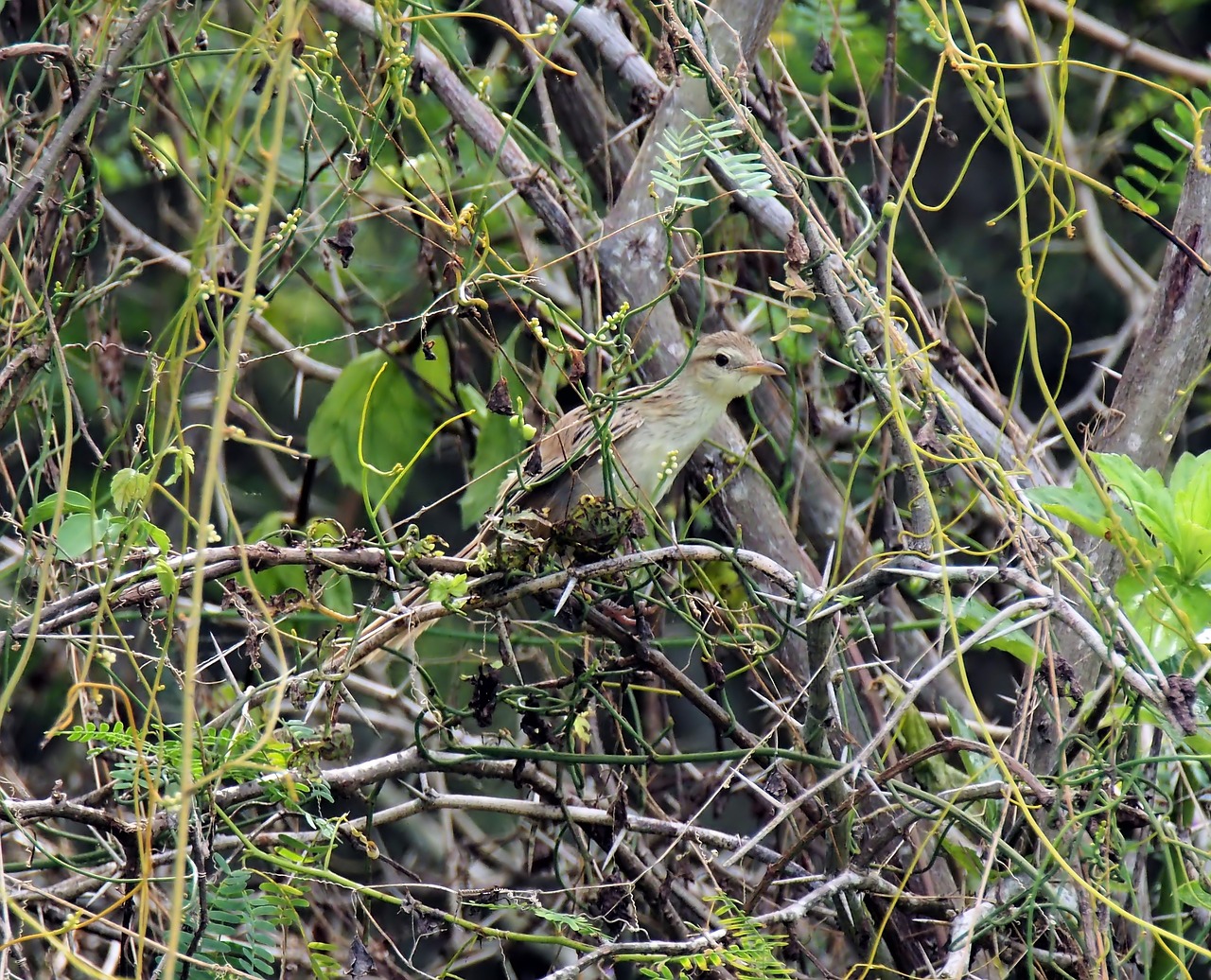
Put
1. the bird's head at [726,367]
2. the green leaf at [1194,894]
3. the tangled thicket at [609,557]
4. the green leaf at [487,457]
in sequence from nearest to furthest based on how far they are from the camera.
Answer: the tangled thicket at [609,557] < the green leaf at [1194,894] < the green leaf at [487,457] < the bird's head at [726,367]

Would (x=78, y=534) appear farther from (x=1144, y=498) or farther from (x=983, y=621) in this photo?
(x=1144, y=498)

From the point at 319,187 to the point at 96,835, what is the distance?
319 cm

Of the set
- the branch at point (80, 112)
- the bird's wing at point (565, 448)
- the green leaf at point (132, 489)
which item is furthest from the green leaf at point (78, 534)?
the bird's wing at point (565, 448)

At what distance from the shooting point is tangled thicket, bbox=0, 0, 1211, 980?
2.44 m

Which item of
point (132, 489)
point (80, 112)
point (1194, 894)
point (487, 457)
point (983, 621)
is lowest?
point (1194, 894)

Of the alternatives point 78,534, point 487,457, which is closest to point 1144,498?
point 487,457

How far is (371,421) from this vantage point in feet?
13.0

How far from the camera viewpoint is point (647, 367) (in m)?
3.67

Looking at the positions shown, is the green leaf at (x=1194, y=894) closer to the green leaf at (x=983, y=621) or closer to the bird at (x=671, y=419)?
the green leaf at (x=983, y=621)

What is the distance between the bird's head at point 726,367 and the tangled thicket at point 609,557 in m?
0.15

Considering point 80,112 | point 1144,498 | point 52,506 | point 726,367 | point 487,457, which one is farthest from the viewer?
point 726,367

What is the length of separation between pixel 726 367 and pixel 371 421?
Answer: 3.75 feet

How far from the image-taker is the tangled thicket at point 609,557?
2.44 m

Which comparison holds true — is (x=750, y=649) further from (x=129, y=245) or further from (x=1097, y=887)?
(x=129, y=245)
